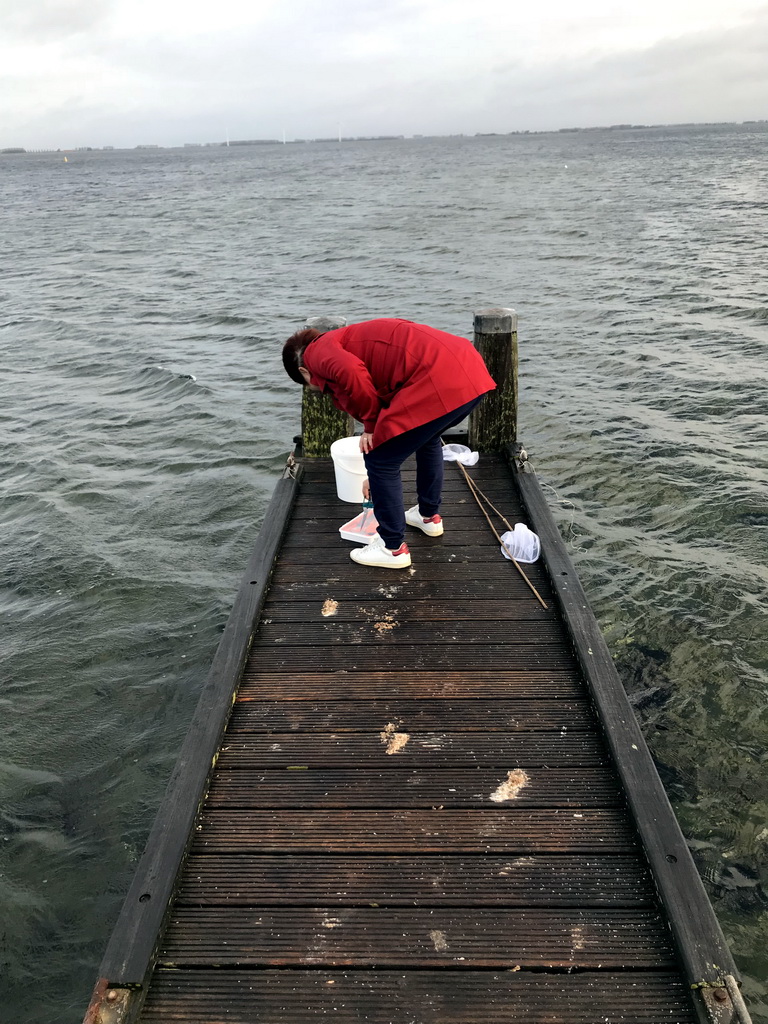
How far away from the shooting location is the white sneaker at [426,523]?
5.09 meters

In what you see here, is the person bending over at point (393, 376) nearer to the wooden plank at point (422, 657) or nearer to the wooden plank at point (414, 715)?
the wooden plank at point (422, 657)

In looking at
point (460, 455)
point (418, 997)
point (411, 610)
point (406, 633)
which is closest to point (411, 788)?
point (418, 997)

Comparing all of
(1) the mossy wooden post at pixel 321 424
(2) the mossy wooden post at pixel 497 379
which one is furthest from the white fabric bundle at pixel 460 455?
(1) the mossy wooden post at pixel 321 424

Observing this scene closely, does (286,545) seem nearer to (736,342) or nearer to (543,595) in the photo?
(543,595)

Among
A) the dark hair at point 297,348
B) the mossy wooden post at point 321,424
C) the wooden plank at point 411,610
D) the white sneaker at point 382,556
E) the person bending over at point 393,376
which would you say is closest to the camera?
the person bending over at point 393,376

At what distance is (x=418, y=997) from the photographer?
7.50 feet

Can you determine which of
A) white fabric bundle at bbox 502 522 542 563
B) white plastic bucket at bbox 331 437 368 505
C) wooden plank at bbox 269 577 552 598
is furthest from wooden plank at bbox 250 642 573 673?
white plastic bucket at bbox 331 437 368 505

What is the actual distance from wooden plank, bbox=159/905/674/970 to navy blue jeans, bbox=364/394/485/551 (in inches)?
90.2

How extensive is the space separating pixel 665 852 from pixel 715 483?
20.0 feet

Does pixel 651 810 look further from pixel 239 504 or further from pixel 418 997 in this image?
pixel 239 504

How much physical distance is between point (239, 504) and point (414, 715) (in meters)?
4.97

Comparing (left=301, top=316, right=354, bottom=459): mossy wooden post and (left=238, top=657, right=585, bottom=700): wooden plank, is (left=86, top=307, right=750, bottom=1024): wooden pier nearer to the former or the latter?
(left=238, top=657, right=585, bottom=700): wooden plank

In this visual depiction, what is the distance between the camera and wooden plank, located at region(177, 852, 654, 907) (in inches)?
101

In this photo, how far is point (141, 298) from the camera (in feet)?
61.5
